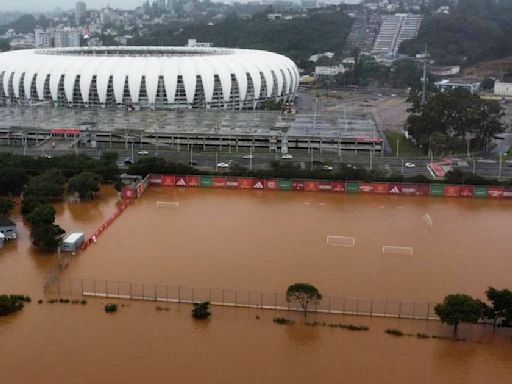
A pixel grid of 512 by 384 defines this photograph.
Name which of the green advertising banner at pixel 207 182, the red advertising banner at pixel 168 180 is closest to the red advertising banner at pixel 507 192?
the green advertising banner at pixel 207 182

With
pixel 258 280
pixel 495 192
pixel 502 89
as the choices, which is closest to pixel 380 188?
pixel 495 192

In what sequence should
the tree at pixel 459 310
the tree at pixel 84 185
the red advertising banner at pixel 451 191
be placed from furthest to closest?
the red advertising banner at pixel 451 191
the tree at pixel 84 185
the tree at pixel 459 310

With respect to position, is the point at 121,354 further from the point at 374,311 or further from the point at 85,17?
the point at 85,17

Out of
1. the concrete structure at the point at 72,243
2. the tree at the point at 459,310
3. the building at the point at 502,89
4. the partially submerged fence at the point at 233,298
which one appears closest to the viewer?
the tree at the point at 459,310

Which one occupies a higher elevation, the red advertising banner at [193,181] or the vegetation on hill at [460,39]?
the vegetation on hill at [460,39]

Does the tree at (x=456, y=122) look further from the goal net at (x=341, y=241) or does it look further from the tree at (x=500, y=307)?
the tree at (x=500, y=307)

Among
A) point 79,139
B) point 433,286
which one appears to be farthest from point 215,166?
point 433,286

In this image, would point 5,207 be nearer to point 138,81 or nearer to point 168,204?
point 168,204
